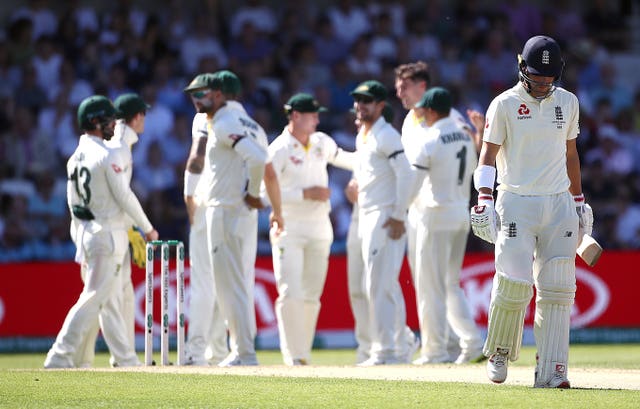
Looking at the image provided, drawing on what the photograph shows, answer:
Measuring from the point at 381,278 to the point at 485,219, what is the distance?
11.8ft

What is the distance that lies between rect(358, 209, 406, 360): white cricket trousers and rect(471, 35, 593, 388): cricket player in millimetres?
3250

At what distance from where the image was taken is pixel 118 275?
11258mm

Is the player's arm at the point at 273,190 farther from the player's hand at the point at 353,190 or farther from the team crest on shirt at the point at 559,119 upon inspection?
the team crest on shirt at the point at 559,119

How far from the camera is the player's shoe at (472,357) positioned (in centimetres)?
1184

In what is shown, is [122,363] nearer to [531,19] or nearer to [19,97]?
[19,97]

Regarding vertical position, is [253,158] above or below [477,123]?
below

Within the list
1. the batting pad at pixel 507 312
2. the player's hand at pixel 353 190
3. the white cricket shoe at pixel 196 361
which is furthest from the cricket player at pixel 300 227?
the batting pad at pixel 507 312

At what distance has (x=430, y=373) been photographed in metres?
10.1

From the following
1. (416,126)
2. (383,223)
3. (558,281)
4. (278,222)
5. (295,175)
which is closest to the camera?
(558,281)

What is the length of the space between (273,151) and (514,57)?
9132 mm

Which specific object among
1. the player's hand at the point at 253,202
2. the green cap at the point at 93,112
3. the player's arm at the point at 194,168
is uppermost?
the green cap at the point at 93,112

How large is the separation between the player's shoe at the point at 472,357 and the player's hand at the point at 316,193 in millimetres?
1945

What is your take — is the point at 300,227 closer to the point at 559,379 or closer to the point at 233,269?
the point at 233,269

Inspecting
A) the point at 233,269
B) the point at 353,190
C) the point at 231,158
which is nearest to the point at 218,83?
the point at 231,158
